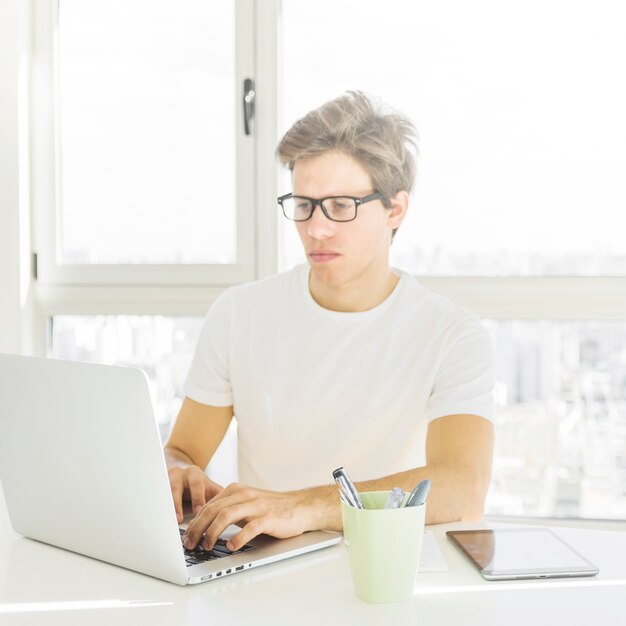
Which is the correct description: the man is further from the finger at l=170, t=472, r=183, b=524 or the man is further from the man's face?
the finger at l=170, t=472, r=183, b=524

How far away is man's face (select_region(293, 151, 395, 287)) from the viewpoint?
173cm

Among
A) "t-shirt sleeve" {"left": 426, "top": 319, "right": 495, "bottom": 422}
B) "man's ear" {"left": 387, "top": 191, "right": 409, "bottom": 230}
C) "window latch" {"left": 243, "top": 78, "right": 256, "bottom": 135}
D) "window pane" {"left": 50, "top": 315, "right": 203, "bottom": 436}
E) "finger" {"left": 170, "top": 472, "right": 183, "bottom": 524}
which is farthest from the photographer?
"window pane" {"left": 50, "top": 315, "right": 203, "bottom": 436}

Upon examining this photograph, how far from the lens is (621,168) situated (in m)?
2.26

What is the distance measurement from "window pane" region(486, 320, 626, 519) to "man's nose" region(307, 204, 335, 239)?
0.77m

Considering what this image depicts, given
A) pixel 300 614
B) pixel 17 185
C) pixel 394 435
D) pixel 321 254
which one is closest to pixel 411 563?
pixel 300 614

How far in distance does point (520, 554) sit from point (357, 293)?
2.63ft

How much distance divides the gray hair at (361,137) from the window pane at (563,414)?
691 millimetres

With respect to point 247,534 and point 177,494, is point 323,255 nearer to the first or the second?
point 177,494

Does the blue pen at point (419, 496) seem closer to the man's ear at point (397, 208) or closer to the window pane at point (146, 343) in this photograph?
the man's ear at point (397, 208)

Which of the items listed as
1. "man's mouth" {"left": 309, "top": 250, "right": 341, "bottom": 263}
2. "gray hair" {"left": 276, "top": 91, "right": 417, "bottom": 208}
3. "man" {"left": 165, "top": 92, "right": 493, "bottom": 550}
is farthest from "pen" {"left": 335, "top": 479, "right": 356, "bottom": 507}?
"gray hair" {"left": 276, "top": 91, "right": 417, "bottom": 208}

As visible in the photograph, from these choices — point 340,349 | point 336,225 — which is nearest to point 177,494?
point 340,349

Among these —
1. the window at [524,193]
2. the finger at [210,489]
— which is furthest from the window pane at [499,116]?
the finger at [210,489]

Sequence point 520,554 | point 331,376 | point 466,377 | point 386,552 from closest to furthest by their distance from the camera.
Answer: point 386,552 < point 520,554 < point 466,377 < point 331,376

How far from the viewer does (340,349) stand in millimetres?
1790
